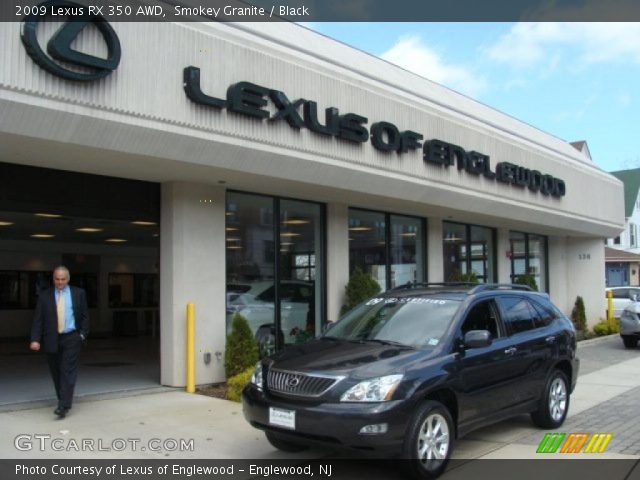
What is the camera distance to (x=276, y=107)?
9.95 metres

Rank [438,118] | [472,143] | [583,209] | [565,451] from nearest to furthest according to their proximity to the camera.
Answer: [565,451] → [438,118] → [472,143] → [583,209]

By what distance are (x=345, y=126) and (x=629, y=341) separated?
11.0m

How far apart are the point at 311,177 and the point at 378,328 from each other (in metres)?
4.36

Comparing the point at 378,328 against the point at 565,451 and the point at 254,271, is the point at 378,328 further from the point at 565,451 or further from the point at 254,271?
the point at 254,271

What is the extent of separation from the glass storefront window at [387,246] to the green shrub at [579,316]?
8.02 meters

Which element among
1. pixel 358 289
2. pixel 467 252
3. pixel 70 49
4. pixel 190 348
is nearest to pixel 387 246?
pixel 358 289

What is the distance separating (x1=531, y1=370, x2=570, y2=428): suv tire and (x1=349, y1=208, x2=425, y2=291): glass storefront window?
6231 millimetres

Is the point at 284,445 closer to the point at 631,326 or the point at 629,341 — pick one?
the point at 631,326

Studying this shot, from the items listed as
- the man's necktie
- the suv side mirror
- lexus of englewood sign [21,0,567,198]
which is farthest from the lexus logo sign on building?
the suv side mirror

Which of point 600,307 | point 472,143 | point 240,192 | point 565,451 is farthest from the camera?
point 600,307

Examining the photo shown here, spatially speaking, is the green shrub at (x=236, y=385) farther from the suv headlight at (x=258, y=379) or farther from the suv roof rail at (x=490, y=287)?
the suv roof rail at (x=490, y=287)

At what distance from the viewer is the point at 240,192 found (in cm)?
1144

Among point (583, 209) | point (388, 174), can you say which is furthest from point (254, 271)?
point (583, 209)

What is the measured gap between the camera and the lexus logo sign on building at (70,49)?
23.2 feet
